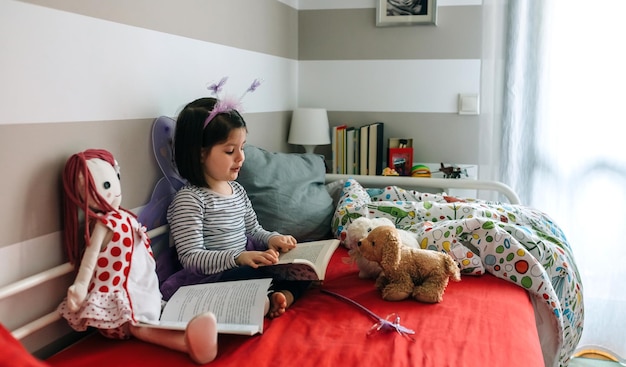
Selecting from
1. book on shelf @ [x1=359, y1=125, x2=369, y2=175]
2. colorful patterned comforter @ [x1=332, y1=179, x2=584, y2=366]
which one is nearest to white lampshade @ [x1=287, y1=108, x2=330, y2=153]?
book on shelf @ [x1=359, y1=125, x2=369, y2=175]

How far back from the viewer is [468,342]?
1319mm

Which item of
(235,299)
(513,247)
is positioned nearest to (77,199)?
(235,299)

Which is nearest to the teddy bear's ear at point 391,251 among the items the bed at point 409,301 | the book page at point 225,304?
the bed at point 409,301

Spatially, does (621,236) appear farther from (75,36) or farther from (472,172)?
(75,36)

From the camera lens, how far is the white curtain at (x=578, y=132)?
2.34 metres

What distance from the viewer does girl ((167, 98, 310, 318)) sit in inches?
59.4

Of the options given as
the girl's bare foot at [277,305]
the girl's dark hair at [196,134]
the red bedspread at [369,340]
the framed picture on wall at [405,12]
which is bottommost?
the red bedspread at [369,340]

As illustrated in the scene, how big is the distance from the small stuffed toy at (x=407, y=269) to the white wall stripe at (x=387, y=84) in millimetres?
1183

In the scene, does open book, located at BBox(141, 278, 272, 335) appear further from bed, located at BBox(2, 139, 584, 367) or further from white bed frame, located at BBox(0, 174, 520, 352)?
white bed frame, located at BBox(0, 174, 520, 352)

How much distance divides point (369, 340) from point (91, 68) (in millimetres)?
892

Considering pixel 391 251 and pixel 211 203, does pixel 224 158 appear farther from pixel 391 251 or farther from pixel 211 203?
pixel 391 251

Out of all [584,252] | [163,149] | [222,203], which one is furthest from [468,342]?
[584,252]

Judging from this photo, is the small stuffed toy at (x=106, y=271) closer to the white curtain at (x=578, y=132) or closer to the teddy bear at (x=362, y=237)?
the teddy bear at (x=362, y=237)

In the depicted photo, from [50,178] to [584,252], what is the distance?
213 cm
